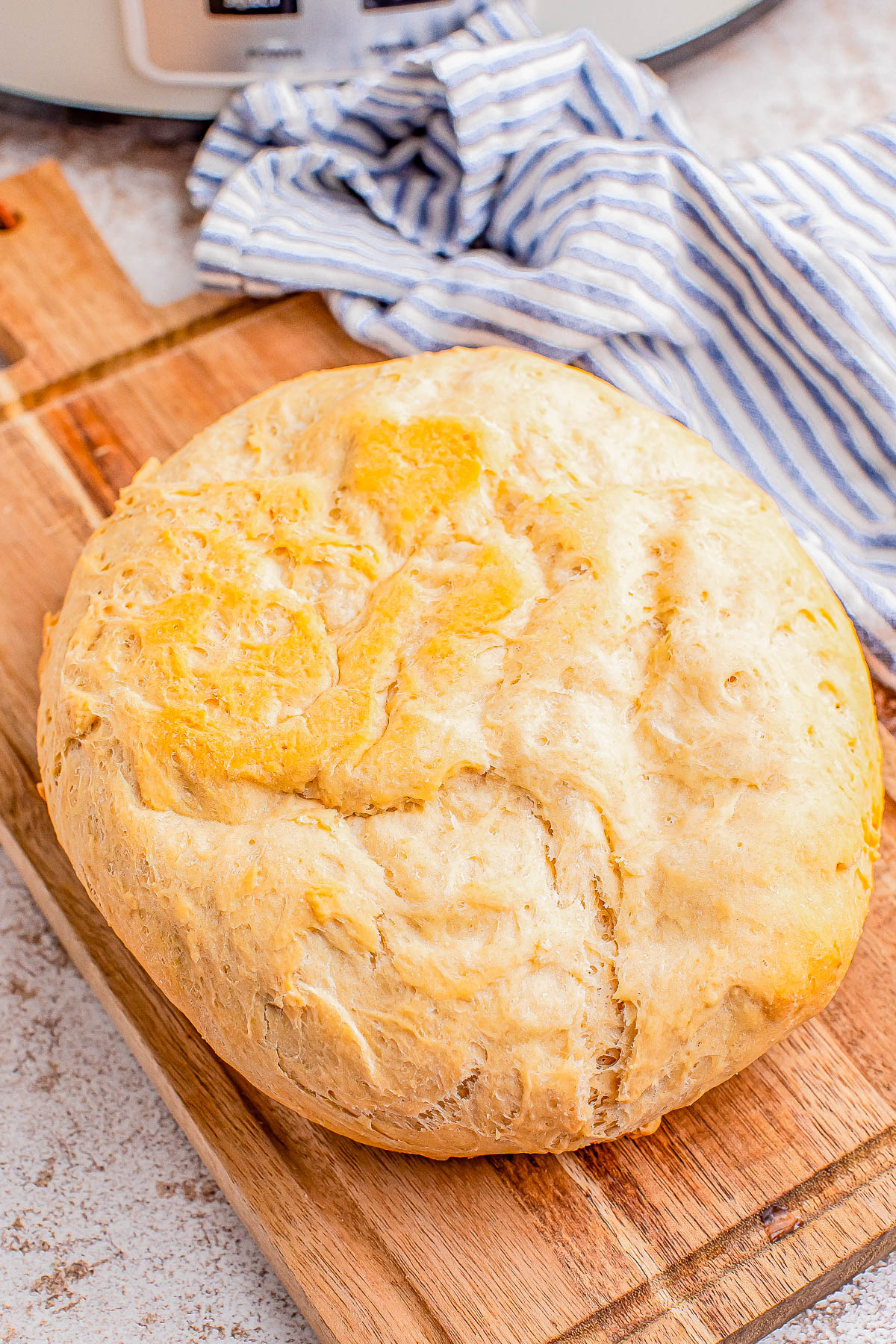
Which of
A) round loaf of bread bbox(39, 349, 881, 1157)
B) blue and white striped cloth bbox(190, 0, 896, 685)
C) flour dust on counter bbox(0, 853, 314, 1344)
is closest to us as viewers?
round loaf of bread bbox(39, 349, 881, 1157)

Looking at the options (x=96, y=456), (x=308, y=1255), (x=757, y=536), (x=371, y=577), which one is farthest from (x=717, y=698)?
(x=96, y=456)

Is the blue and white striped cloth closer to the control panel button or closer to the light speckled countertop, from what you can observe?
the control panel button

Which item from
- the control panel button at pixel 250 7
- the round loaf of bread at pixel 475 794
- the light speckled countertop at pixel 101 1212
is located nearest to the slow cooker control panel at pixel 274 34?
the control panel button at pixel 250 7

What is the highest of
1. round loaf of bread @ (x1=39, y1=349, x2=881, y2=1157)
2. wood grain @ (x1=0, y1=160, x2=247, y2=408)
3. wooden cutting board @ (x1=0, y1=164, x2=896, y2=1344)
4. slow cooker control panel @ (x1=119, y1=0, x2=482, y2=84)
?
slow cooker control panel @ (x1=119, y1=0, x2=482, y2=84)

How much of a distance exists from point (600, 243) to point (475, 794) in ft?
2.68

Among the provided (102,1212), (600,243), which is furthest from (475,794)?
(600,243)

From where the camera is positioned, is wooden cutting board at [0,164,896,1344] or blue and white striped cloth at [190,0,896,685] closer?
wooden cutting board at [0,164,896,1344]

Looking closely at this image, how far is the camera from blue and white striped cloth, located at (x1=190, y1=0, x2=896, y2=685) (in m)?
1.46

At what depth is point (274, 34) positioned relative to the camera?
1549 millimetres

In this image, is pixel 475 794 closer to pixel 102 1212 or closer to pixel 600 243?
pixel 102 1212

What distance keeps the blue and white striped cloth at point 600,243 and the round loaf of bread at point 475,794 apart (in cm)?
39

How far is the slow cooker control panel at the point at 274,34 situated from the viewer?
151 cm

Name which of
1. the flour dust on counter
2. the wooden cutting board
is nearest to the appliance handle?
the wooden cutting board

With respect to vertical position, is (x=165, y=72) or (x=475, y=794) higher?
(x=165, y=72)
